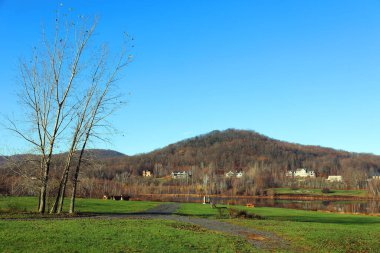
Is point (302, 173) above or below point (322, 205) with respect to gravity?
above

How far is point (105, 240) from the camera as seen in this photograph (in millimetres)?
14414

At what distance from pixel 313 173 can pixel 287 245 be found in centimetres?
17374

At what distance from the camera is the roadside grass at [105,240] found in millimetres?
12922

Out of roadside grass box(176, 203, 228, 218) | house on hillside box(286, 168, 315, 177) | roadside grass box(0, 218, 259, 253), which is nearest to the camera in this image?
roadside grass box(0, 218, 259, 253)

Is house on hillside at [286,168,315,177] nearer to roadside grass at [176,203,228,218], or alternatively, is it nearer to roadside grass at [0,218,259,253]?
roadside grass at [176,203,228,218]

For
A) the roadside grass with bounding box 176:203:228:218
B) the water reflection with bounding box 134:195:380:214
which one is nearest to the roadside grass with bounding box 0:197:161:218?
the roadside grass with bounding box 176:203:228:218

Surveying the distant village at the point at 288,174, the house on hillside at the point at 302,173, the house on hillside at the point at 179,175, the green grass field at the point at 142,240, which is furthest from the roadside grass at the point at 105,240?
the house on hillside at the point at 302,173

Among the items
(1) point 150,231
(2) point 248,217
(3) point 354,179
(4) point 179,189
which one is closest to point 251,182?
(4) point 179,189

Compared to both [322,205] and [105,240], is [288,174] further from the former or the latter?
[105,240]

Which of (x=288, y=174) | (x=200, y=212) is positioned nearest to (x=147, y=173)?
(x=288, y=174)

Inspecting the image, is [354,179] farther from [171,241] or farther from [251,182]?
[171,241]

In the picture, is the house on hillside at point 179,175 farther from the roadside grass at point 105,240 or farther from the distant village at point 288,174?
the roadside grass at point 105,240

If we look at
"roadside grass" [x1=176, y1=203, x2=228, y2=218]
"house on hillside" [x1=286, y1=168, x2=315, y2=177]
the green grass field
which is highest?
"house on hillside" [x1=286, y1=168, x2=315, y2=177]

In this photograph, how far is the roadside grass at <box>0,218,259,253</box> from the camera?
12922 millimetres
